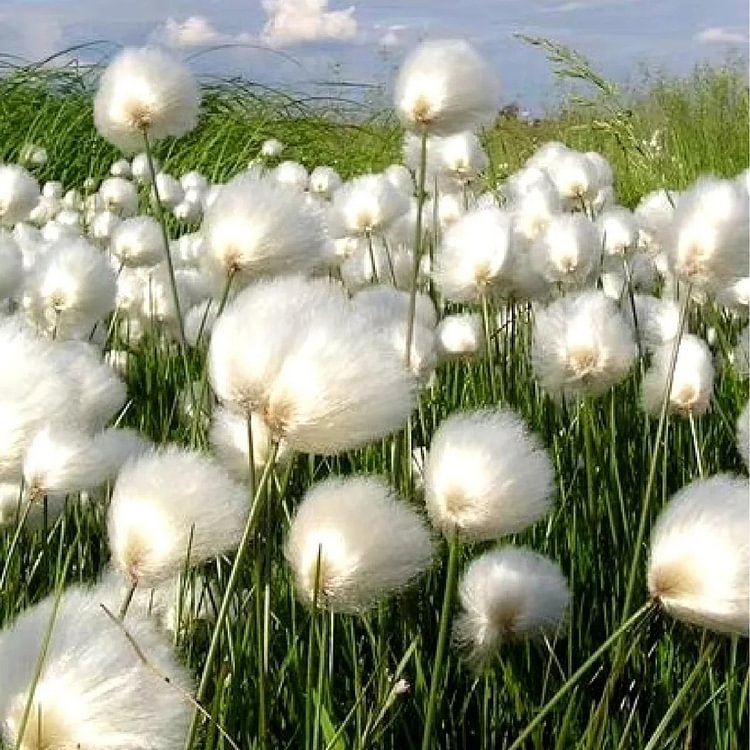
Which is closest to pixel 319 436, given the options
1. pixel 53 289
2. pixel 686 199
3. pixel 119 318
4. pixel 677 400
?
pixel 686 199

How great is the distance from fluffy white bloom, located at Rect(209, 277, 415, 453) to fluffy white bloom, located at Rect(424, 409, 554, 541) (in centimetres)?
10

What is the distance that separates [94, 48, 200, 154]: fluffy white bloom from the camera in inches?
77.9

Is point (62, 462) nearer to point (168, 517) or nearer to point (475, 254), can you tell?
point (168, 517)

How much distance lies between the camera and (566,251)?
86.8 inches

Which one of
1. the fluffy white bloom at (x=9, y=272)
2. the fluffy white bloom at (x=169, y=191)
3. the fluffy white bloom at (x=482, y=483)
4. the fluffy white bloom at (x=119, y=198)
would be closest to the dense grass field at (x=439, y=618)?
the fluffy white bloom at (x=482, y=483)

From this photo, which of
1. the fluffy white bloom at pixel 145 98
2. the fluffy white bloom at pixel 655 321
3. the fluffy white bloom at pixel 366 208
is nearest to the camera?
the fluffy white bloom at pixel 145 98

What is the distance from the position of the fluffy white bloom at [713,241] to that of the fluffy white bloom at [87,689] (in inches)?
31.5

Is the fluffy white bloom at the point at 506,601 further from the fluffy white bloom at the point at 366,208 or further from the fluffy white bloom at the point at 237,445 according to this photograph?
the fluffy white bloom at the point at 366,208

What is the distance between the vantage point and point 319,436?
3.42 ft

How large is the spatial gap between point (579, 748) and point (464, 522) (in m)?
0.24

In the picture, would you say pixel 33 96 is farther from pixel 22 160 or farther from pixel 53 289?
pixel 53 289

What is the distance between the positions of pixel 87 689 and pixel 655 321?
1.84m

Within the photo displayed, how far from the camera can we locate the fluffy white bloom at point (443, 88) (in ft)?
5.89

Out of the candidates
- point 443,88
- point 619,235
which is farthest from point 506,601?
point 619,235
